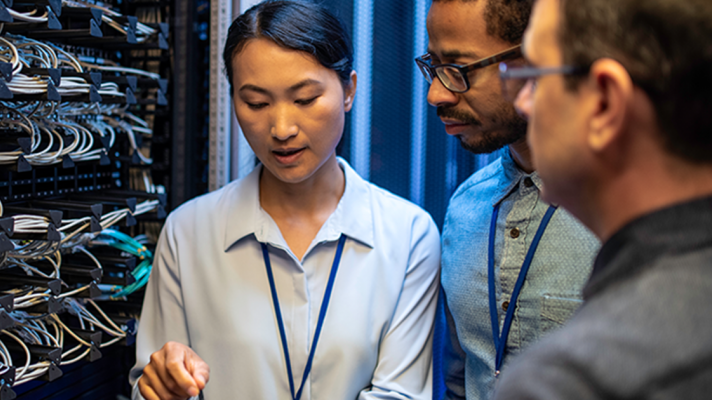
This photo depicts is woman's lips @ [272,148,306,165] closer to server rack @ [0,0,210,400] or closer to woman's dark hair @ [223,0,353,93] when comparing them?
woman's dark hair @ [223,0,353,93]

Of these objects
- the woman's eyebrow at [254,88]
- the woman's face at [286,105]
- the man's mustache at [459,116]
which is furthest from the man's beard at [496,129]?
the woman's eyebrow at [254,88]

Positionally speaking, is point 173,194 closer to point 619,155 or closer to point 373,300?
point 373,300

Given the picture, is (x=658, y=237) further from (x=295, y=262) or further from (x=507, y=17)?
(x=295, y=262)

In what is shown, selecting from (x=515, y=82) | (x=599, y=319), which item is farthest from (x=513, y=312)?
(x=599, y=319)

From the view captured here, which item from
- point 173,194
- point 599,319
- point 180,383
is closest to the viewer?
point 599,319

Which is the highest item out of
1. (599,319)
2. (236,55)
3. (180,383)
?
(236,55)

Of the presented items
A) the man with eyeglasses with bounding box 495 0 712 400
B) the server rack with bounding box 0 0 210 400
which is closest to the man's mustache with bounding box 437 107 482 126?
the man with eyeglasses with bounding box 495 0 712 400

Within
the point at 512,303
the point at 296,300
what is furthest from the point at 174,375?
the point at 512,303

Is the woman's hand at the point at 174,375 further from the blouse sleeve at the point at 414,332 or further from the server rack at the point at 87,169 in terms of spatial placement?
the blouse sleeve at the point at 414,332

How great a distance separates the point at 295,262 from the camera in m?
1.40

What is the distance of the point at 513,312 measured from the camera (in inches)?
46.6

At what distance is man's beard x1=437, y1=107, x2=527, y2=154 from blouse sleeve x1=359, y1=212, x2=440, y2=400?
0.39 m

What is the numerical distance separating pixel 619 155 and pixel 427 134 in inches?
49.6

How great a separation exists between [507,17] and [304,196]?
72 cm
